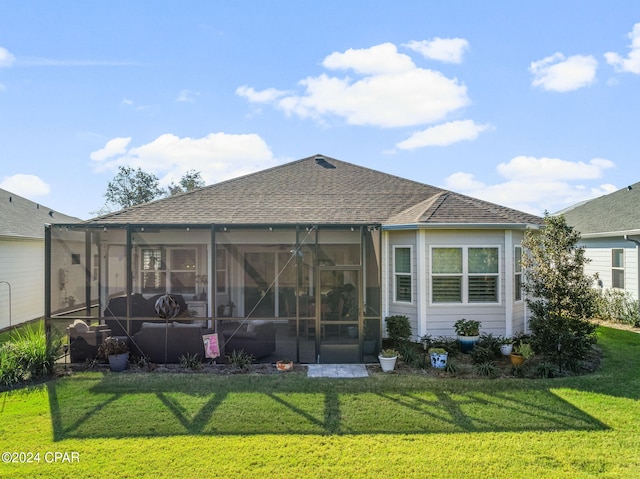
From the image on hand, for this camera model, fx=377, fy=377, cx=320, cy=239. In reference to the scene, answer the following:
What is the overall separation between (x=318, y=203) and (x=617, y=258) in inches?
425

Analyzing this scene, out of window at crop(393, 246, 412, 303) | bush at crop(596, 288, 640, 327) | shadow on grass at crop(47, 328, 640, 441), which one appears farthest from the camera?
bush at crop(596, 288, 640, 327)

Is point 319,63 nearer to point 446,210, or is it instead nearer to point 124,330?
point 446,210

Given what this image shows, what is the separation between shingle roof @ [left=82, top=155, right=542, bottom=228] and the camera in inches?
411

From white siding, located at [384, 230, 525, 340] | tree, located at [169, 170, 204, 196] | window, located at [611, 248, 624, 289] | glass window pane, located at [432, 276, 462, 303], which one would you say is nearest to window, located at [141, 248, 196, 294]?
white siding, located at [384, 230, 525, 340]

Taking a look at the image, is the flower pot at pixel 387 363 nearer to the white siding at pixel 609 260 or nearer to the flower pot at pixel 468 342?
the flower pot at pixel 468 342

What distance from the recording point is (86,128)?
1517 centimetres

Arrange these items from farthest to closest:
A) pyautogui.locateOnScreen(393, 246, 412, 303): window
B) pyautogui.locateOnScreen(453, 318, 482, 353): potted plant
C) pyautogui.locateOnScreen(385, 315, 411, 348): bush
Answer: pyautogui.locateOnScreen(393, 246, 412, 303): window
pyautogui.locateOnScreen(385, 315, 411, 348): bush
pyautogui.locateOnScreen(453, 318, 482, 353): potted plant

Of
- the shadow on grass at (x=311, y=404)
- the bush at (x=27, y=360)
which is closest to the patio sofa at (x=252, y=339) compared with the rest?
the shadow on grass at (x=311, y=404)

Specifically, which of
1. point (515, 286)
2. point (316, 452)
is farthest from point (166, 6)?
point (515, 286)

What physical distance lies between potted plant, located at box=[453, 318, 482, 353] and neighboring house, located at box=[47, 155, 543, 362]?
0.47m

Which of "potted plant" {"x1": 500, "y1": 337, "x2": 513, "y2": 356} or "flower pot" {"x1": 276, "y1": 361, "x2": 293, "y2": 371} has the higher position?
"potted plant" {"x1": 500, "y1": 337, "x2": 513, "y2": 356}

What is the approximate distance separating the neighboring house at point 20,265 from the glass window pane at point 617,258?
67.6 feet

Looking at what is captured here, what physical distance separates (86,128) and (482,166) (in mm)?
15966

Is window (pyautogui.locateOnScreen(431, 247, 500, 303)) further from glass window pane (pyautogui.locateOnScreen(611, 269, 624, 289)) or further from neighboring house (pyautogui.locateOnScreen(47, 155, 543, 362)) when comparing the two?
glass window pane (pyautogui.locateOnScreen(611, 269, 624, 289))
